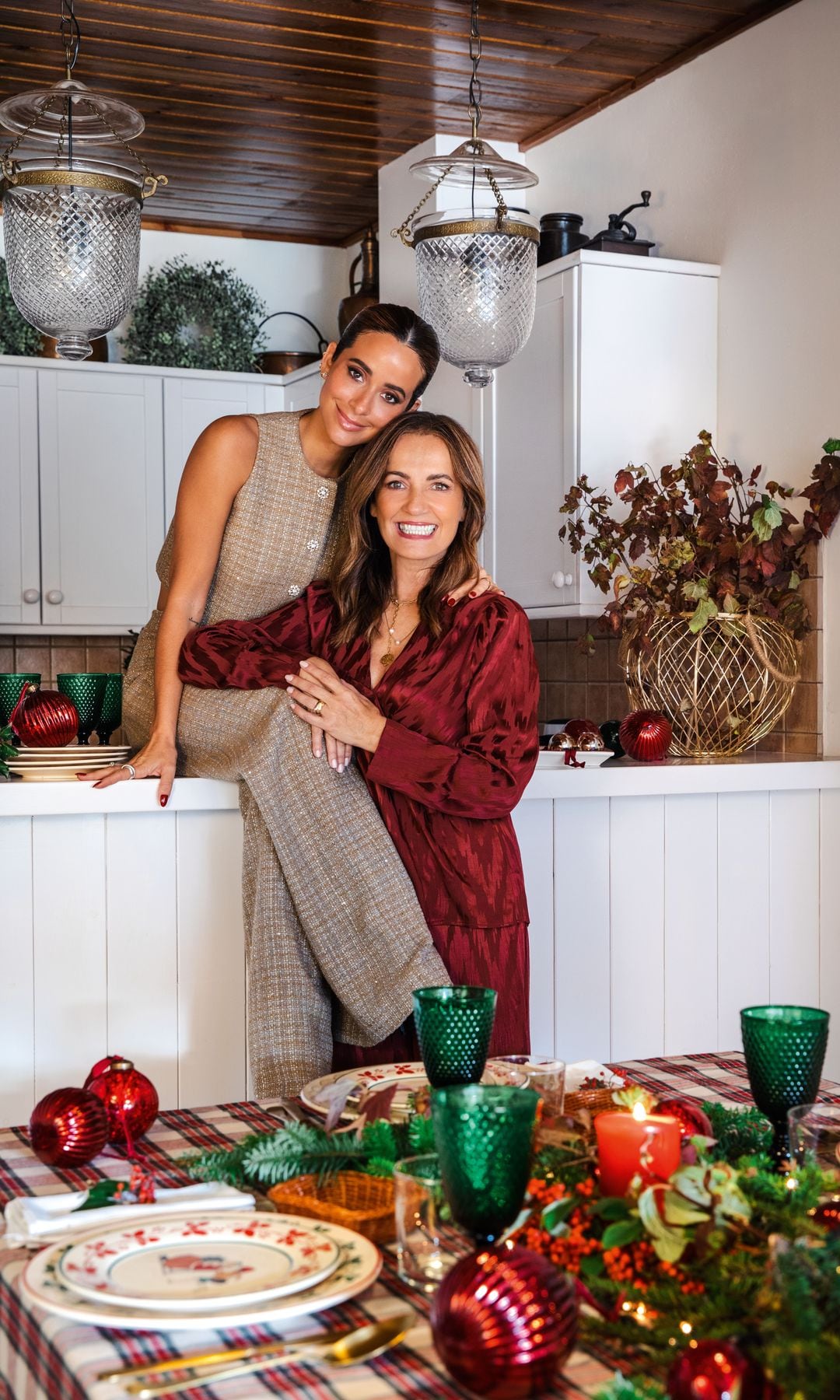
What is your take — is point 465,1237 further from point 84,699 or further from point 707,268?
point 707,268

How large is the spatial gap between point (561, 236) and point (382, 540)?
5.63 feet

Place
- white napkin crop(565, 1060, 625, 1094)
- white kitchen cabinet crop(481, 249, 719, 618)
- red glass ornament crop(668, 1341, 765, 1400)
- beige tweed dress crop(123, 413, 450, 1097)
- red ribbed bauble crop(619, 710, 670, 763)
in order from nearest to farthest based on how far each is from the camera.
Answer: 1. red glass ornament crop(668, 1341, 765, 1400)
2. white napkin crop(565, 1060, 625, 1094)
3. beige tweed dress crop(123, 413, 450, 1097)
4. red ribbed bauble crop(619, 710, 670, 763)
5. white kitchen cabinet crop(481, 249, 719, 618)

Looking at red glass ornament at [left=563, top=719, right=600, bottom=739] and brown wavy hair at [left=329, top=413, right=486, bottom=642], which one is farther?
red glass ornament at [left=563, top=719, right=600, bottom=739]

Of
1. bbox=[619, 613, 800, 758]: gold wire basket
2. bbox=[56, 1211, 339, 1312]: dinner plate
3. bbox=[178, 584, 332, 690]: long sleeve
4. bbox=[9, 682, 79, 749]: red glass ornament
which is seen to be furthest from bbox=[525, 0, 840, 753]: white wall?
bbox=[56, 1211, 339, 1312]: dinner plate

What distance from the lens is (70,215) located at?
196cm

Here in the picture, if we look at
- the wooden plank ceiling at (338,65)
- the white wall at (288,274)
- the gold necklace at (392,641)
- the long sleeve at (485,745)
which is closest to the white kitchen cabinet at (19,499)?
the white wall at (288,274)

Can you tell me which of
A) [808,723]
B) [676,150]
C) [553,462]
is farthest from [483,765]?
[676,150]

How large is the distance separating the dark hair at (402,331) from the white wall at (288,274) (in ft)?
10.1

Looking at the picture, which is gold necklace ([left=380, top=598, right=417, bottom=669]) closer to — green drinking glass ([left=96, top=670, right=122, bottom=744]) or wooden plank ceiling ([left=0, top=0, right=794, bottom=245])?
green drinking glass ([left=96, top=670, right=122, bottom=744])

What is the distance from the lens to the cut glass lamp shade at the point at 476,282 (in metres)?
2.22

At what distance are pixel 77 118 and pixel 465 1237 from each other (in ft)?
5.49

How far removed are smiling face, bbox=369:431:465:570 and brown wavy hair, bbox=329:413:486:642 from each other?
0.01m

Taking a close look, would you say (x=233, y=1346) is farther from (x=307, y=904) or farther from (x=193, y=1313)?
(x=307, y=904)

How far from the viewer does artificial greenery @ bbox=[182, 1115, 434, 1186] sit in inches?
40.9
